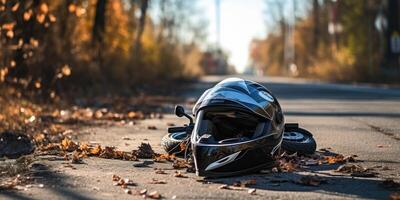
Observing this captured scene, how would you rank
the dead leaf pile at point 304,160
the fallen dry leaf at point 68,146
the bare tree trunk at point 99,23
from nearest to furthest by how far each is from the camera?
the dead leaf pile at point 304,160
the fallen dry leaf at point 68,146
the bare tree trunk at point 99,23

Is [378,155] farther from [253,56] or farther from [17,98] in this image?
[253,56]

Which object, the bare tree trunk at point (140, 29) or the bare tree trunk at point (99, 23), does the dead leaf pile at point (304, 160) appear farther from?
the bare tree trunk at point (140, 29)

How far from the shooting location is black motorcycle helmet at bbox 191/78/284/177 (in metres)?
7.02

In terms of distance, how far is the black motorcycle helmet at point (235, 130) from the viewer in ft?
23.0

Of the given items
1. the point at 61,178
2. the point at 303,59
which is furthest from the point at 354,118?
the point at 303,59

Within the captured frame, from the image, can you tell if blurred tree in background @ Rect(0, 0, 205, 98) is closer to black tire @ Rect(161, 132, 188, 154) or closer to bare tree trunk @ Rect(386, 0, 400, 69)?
black tire @ Rect(161, 132, 188, 154)

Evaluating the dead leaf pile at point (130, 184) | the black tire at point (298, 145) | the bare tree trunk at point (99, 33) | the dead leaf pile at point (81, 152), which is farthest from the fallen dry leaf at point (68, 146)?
the bare tree trunk at point (99, 33)

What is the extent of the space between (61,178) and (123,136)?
14.5 ft

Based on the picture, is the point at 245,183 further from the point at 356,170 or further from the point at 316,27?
the point at 316,27

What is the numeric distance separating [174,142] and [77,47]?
15.1 metres

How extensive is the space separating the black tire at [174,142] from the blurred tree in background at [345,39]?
1101 inches

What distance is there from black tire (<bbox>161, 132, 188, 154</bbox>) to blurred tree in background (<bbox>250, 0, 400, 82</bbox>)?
28.0m

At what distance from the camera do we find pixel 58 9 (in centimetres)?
2305

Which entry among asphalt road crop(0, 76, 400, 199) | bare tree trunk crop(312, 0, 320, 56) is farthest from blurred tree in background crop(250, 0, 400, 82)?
asphalt road crop(0, 76, 400, 199)
